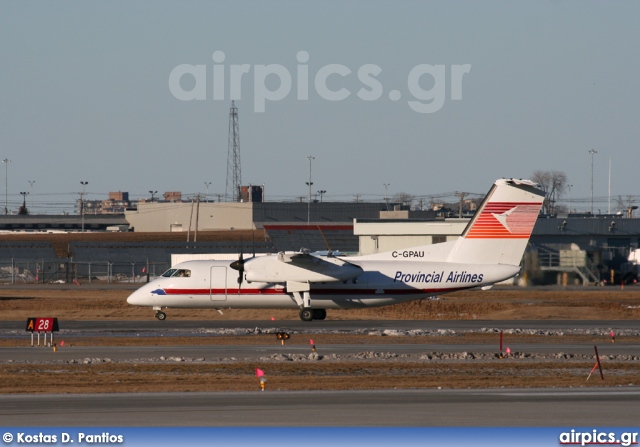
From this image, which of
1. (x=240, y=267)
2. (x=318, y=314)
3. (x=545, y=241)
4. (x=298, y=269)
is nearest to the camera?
(x=298, y=269)

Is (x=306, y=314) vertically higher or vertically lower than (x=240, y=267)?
lower

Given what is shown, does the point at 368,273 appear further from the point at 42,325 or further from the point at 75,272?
the point at 75,272

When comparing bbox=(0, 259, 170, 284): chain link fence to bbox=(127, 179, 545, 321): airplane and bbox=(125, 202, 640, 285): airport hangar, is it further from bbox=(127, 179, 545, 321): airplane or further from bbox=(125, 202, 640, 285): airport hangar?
bbox=(127, 179, 545, 321): airplane

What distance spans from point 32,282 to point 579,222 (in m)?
46.4

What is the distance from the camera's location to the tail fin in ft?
133

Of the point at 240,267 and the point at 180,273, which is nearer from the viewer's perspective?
the point at 240,267

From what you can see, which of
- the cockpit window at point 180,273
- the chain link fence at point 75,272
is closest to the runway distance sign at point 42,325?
the cockpit window at point 180,273

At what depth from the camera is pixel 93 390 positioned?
2161 cm

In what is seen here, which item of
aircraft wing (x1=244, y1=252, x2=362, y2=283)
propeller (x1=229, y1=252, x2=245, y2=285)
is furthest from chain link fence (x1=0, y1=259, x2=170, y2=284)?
aircraft wing (x1=244, y1=252, x2=362, y2=283)

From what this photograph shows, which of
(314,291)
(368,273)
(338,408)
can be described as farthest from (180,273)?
(338,408)

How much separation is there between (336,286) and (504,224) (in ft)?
26.5

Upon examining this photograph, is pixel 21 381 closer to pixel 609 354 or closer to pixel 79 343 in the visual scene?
pixel 79 343

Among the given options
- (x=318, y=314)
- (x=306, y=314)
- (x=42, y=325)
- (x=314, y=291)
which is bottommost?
(x=318, y=314)

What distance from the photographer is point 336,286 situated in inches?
1655
